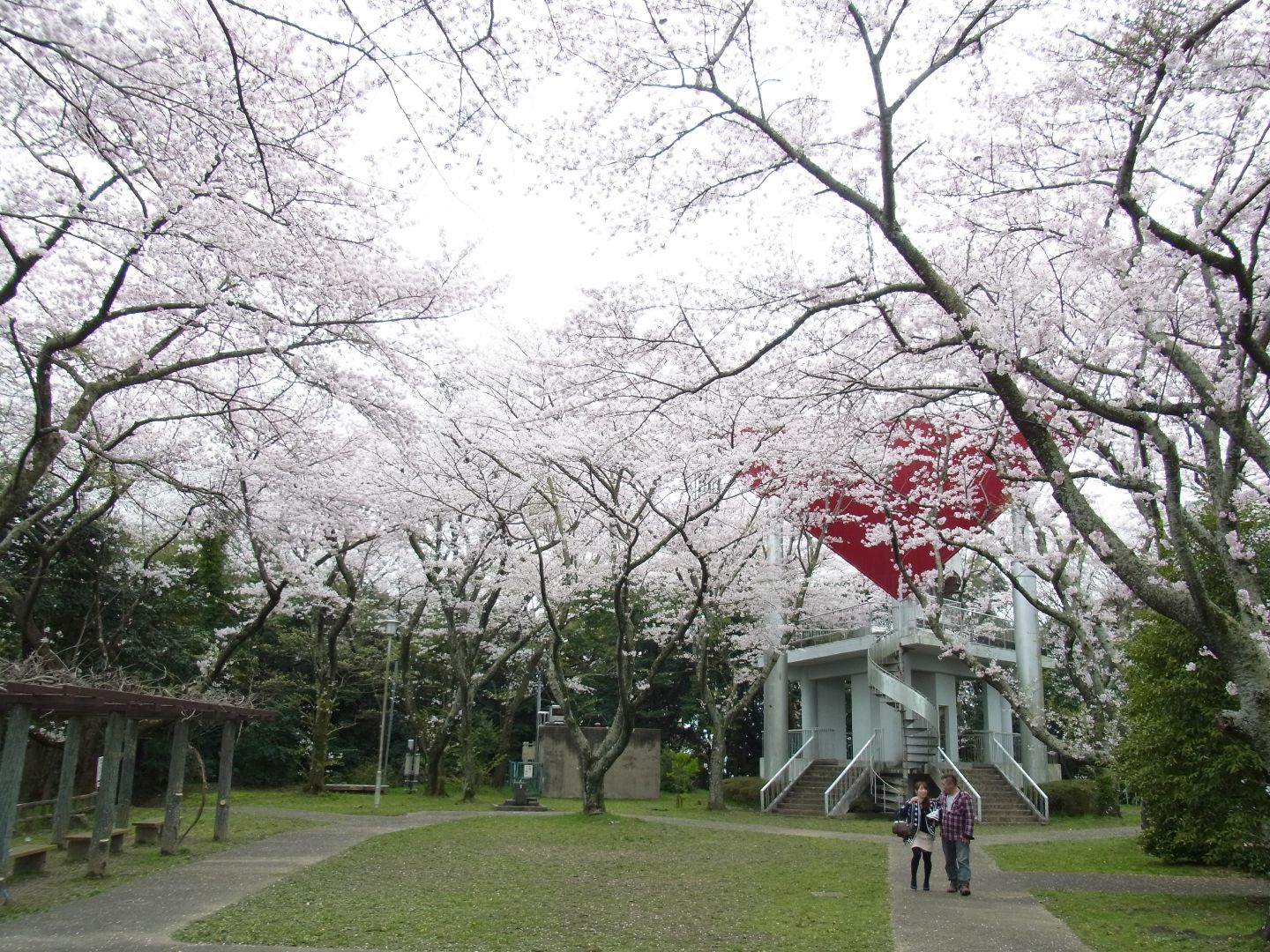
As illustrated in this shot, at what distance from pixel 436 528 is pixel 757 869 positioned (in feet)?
44.5

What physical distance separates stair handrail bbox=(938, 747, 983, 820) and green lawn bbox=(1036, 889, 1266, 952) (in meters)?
9.79

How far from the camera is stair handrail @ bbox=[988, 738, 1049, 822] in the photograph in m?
19.3

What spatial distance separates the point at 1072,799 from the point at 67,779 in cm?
1929

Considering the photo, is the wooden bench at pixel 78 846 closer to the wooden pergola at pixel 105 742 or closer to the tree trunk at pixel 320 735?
the wooden pergola at pixel 105 742

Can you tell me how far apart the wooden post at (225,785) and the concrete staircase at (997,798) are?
14.2 metres

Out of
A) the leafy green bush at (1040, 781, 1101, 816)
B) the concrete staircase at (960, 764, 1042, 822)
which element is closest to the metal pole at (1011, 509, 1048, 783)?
the leafy green bush at (1040, 781, 1101, 816)

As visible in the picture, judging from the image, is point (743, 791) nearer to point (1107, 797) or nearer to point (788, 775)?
point (788, 775)

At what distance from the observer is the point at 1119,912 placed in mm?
7949

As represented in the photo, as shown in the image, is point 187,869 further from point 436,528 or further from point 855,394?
point 436,528

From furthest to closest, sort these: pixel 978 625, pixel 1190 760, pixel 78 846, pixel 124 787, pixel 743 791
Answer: pixel 978 625 → pixel 743 791 → pixel 124 787 → pixel 78 846 → pixel 1190 760

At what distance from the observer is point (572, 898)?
8.32 meters

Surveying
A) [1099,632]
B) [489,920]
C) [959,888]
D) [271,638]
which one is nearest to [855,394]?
[959,888]

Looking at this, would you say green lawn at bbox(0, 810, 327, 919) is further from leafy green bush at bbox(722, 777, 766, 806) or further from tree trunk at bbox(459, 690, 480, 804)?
leafy green bush at bbox(722, 777, 766, 806)

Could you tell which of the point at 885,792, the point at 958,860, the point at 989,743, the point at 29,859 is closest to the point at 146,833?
the point at 29,859
